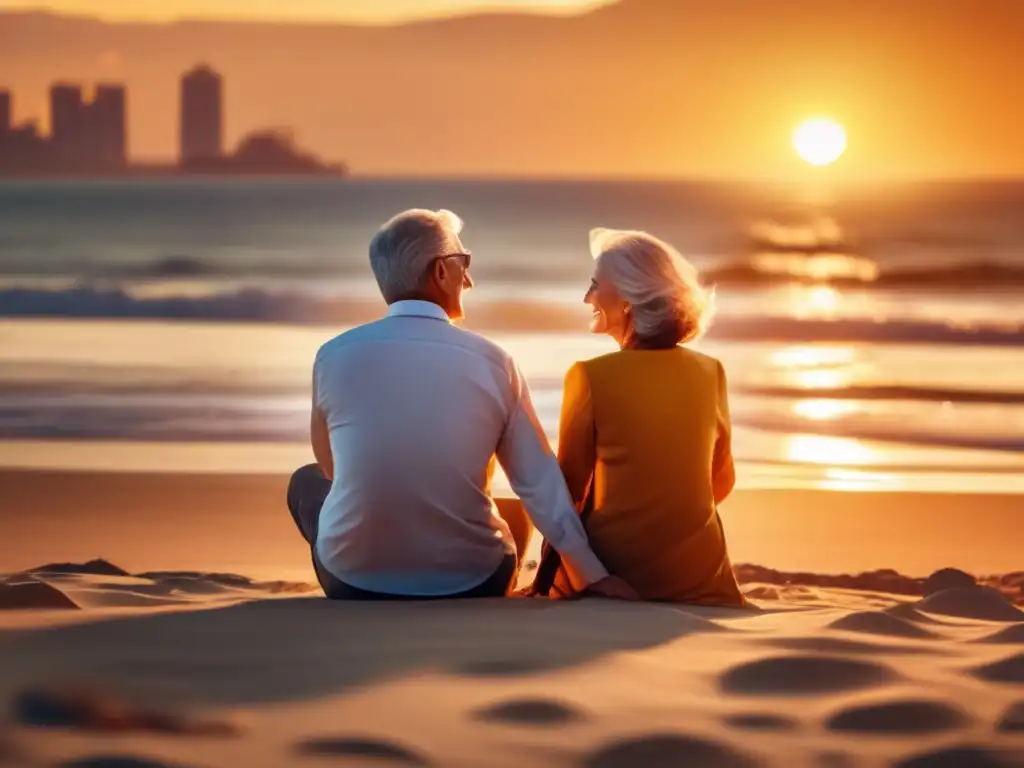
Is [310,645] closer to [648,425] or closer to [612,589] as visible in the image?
[612,589]

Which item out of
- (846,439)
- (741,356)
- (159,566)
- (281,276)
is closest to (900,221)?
(281,276)

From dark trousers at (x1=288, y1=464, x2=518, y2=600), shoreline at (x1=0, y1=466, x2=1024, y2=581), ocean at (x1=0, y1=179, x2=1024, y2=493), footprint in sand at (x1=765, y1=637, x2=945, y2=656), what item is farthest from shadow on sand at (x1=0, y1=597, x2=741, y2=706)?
ocean at (x1=0, y1=179, x2=1024, y2=493)

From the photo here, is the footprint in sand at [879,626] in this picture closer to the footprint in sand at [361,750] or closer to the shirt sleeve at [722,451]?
the shirt sleeve at [722,451]

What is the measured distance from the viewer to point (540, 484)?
3.89 meters

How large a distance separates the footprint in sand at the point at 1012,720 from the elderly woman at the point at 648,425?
4.14 feet

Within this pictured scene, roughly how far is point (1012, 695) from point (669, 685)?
0.63m

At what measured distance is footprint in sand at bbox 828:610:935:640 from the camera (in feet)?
11.4

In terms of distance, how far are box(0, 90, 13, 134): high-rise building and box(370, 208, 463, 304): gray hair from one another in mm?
89997

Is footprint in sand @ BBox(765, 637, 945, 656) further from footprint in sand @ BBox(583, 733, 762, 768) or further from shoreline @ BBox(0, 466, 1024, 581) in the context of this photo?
shoreline @ BBox(0, 466, 1024, 581)

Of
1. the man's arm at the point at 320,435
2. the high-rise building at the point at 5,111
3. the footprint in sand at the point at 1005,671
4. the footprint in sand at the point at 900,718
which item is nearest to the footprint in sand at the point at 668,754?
the footprint in sand at the point at 900,718

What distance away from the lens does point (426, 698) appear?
113 inches

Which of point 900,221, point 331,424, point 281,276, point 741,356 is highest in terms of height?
point 900,221

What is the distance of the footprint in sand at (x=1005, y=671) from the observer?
10.1 ft

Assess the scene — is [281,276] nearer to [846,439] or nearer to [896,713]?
[846,439]
